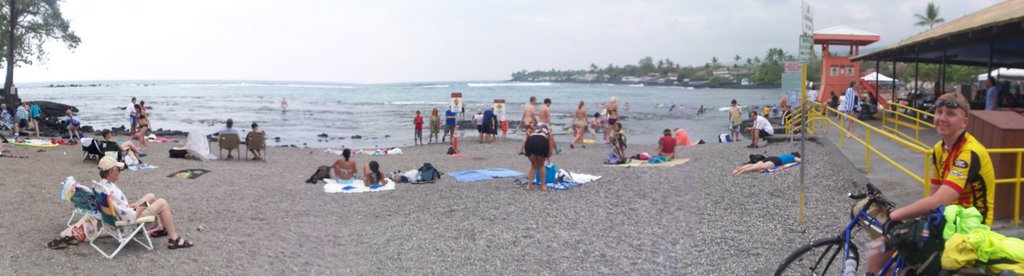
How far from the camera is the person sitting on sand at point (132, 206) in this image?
21.1 feet

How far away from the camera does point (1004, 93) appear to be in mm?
15320

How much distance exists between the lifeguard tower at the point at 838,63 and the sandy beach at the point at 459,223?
17.3m

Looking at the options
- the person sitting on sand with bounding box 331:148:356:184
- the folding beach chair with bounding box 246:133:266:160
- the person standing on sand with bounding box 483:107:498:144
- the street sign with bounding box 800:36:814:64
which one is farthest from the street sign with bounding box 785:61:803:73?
the person standing on sand with bounding box 483:107:498:144

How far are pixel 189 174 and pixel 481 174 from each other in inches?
206

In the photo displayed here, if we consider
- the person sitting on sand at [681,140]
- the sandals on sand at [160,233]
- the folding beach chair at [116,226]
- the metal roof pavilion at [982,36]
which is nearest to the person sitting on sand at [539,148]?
the sandals on sand at [160,233]

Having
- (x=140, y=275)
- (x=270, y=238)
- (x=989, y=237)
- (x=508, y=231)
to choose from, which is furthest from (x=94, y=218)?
(x=989, y=237)

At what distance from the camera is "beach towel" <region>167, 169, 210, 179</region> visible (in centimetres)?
1219

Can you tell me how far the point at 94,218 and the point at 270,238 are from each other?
5.54 ft

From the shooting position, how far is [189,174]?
490 inches

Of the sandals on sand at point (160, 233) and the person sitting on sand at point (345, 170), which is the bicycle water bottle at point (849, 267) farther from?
the person sitting on sand at point (345, 170)

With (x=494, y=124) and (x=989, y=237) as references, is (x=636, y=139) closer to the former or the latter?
(x=494, y=124)

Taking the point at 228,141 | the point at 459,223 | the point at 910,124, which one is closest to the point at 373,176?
the point at 459,223

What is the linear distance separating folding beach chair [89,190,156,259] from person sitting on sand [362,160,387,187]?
5117 millimetres

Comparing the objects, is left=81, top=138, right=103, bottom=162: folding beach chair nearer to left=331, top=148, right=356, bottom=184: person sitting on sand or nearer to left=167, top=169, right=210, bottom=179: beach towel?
left=167, top=169, right=210, bottom=179: beach towel
